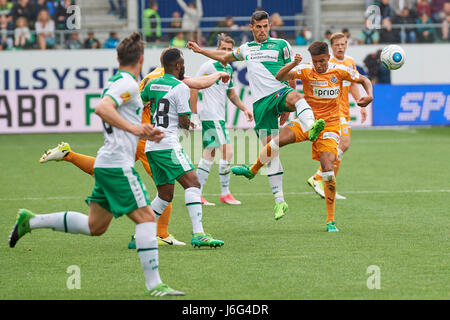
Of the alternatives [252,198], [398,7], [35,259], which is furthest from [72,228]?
[398,7]

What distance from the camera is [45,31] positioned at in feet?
83.3

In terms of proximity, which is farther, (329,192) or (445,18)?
(445,18)

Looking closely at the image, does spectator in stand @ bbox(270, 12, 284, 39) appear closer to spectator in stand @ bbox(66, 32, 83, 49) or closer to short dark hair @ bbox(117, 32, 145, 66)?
spectator in stand @ bbox(66, 32, 83, 49)

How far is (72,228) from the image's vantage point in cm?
709

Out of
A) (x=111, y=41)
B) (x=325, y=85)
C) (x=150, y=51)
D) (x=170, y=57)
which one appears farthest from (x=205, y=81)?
(x=111, y=41)

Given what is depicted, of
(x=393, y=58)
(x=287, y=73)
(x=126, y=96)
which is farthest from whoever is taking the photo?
(x=393, y=58)

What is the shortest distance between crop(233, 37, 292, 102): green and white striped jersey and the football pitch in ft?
5.45

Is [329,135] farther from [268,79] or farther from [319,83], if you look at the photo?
[268,79]

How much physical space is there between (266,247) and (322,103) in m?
2.37

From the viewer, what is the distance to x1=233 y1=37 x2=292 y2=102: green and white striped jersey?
10461 millimetres

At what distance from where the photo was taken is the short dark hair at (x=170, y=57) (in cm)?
852

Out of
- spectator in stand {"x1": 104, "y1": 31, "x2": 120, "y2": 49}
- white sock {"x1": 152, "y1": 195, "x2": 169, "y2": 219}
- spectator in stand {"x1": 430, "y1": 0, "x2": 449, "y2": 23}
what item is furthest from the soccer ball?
spectator in stand {"x1": 430, "y1": 0, "x2": 449, "y2": 23}
